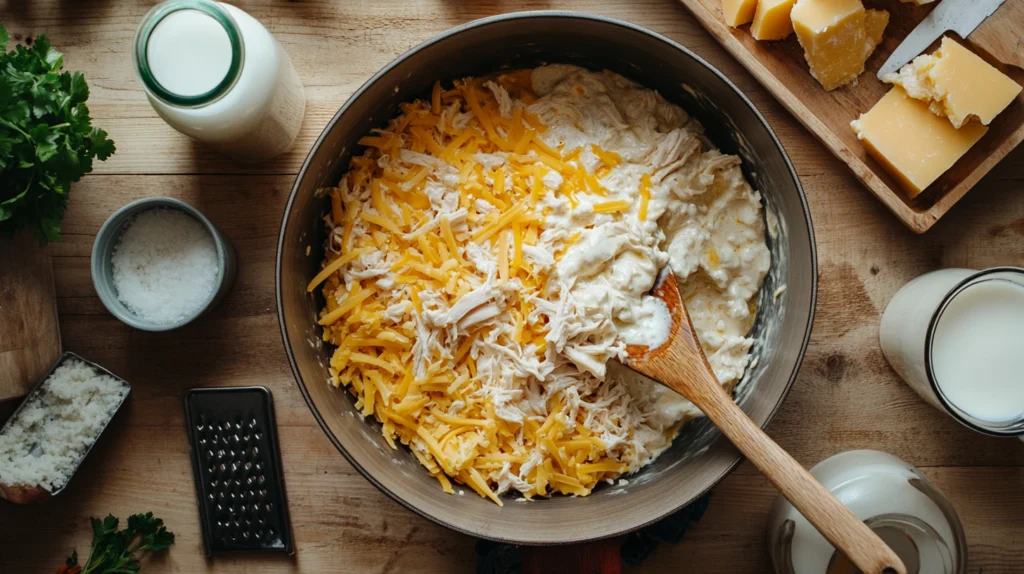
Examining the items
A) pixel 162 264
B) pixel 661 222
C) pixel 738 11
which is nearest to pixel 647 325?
pixel 661 222

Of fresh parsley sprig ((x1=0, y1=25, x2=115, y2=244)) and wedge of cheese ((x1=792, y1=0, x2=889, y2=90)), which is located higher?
wedge of cheese ((x1=792, y1=0, x2=889, y2=90))

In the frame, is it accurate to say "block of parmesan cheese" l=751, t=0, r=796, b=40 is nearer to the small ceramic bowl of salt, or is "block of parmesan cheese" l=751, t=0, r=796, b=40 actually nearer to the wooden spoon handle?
the wooden spoon handle

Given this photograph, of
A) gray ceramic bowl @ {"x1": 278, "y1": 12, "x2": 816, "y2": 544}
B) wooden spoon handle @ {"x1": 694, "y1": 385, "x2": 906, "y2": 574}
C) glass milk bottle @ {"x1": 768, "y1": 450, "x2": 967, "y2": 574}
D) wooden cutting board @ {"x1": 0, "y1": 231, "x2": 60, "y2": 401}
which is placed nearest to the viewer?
wooden spoon handle @ {"x1": 694, "y1": 385, "x2": 906, "y2": 574}

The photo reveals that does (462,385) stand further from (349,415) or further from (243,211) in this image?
(243,211)

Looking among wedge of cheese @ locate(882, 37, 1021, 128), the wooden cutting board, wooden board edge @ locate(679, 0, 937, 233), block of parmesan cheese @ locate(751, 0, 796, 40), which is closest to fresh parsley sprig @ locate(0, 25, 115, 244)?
the wooden cutting board

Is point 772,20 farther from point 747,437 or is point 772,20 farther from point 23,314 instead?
point 23,314
